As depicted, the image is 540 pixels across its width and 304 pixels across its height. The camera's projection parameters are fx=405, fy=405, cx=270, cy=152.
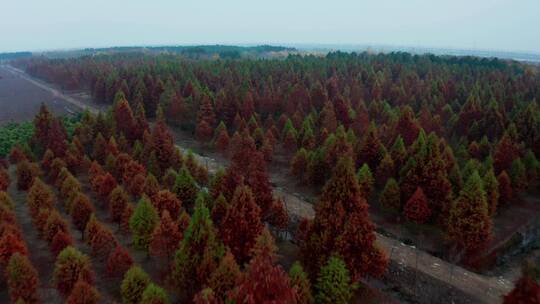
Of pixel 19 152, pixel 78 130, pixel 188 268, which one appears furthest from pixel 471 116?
pixel 19 152

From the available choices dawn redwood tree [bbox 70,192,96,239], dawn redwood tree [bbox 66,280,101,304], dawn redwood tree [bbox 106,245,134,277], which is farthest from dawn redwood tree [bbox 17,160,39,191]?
dawn redwood tree [bbox 66,280,101,304]

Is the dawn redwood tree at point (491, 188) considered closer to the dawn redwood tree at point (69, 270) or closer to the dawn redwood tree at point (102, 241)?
the dawn redwood tree at point (102, 241)

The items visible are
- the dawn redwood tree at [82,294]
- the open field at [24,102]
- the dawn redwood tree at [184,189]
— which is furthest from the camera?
the open field at [24,102]

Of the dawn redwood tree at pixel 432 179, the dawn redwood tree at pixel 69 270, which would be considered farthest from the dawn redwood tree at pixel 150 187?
the dawn redwood tree at pixel 432 179

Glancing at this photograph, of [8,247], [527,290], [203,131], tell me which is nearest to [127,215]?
[8,247]

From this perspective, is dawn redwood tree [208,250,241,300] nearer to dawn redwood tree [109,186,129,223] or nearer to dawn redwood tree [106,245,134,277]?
dawn redwood tree [106,245,134,277]

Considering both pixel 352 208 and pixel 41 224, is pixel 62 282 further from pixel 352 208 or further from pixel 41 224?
pixel 352 208
